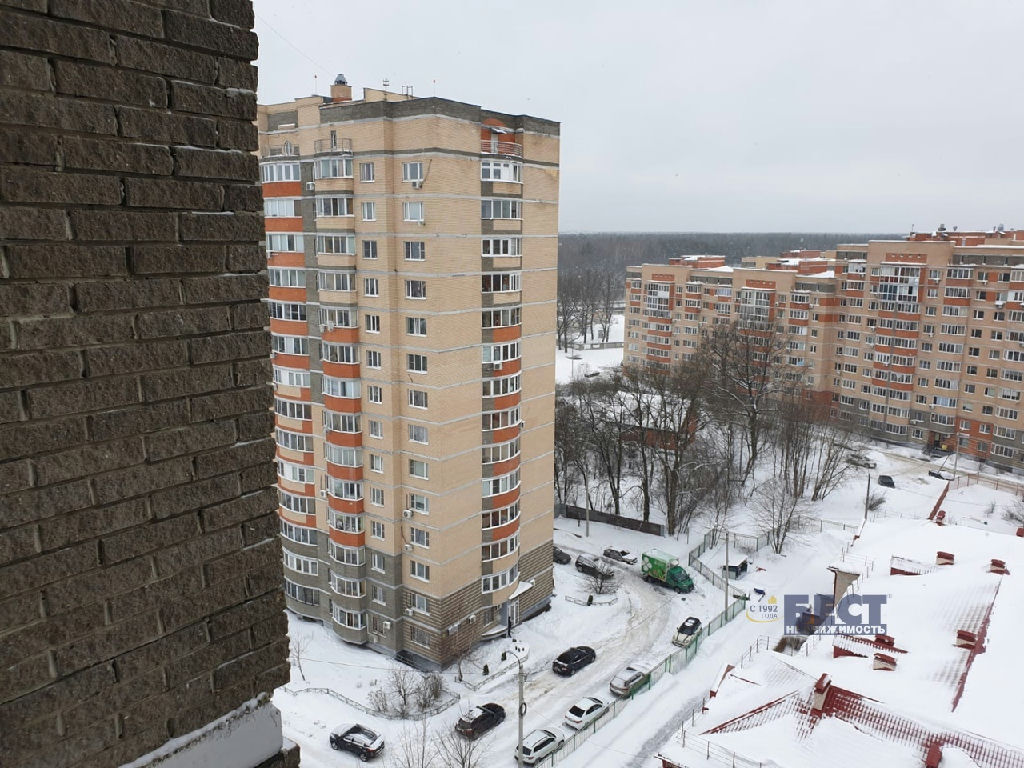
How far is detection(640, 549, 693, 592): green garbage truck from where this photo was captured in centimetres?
2800

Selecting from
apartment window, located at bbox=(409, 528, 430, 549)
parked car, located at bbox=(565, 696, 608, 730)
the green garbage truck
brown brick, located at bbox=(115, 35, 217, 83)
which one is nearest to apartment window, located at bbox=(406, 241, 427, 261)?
apartment window, located at bbox=(409, 528, 430, 549)

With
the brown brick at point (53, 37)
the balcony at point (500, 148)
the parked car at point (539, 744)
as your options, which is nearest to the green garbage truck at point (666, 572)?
the parked car at point (539, 744)

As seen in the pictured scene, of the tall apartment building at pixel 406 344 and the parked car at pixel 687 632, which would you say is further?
the parked car at pixel 687 632

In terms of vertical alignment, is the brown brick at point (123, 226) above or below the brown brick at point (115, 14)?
below

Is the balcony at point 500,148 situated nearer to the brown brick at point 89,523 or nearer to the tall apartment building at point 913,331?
the brown brick at point 89,523

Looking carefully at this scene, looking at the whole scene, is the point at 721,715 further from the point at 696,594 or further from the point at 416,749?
the point at 696,594

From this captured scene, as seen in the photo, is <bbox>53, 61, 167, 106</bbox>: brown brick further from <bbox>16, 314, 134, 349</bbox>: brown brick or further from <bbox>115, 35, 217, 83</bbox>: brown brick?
<bbox>16, 314, 134, 349</bbox>: brown brick

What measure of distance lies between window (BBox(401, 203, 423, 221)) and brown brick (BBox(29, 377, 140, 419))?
58.2 ft

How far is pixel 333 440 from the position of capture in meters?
21.8

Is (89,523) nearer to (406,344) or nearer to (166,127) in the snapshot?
(166,127)

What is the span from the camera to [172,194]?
2.62 meters

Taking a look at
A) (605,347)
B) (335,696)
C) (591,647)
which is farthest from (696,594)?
(605,347)

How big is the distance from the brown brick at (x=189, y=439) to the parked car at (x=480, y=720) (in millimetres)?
18596

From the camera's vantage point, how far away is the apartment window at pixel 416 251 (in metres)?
19.8
